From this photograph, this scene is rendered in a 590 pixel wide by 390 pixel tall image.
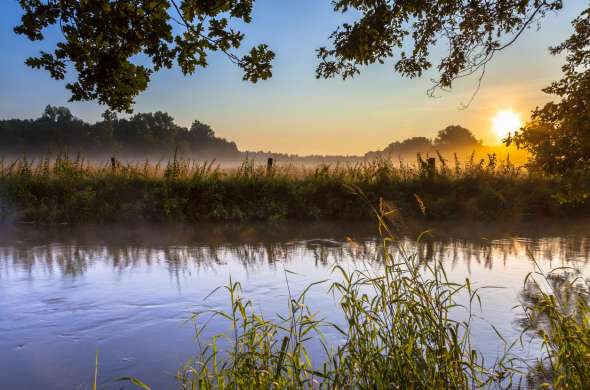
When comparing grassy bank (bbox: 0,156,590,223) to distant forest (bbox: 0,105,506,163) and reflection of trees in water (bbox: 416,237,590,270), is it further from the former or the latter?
distant forest (bbox: 0,105,506,163)

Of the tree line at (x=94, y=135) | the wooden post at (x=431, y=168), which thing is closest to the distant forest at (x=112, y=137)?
the tree line at (x=94, y=135)

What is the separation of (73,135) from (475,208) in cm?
7522

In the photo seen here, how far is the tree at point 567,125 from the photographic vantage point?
782cm

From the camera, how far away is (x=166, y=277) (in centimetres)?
776

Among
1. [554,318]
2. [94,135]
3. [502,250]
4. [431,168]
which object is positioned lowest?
[502,250]

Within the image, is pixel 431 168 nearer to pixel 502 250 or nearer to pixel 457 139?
pixel 502 250

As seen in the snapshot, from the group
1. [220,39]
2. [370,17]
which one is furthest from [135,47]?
[370,17]

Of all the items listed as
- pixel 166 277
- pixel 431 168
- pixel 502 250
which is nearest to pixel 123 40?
pixel 166 277

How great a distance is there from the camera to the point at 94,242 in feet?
36.7

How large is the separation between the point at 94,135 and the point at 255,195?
71.5 meters

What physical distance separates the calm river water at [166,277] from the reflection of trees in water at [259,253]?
2cm

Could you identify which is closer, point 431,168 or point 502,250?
point 502,250

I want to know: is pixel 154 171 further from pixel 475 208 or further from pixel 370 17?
pixel 370 17

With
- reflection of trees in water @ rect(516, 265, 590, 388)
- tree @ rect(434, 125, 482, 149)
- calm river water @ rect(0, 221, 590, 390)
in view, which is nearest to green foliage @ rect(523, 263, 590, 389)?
reflection of trees in water @ rect(516, 265, 590, 388)
